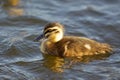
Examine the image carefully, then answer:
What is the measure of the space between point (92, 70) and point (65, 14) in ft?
10.1

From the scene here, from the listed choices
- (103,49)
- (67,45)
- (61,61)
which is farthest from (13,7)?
(103,49)

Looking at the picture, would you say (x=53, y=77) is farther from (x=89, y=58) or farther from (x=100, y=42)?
(x=100, y=42)

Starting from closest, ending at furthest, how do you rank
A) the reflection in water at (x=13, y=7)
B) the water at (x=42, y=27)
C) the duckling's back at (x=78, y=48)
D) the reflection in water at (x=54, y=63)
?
the water at (x=42, y=27), the reflection in water at (x=54, y=63), the duckling's back at (x=78, y=48), the reflection in water at (x=13, y=7)

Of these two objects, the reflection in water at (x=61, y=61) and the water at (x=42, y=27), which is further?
the reflection in water at (x=61, y=61)

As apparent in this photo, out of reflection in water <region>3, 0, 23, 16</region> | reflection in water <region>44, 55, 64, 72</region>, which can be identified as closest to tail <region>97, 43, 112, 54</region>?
reflection in water <region>44, 55, 64, 72</region>

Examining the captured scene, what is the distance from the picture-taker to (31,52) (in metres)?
9.80

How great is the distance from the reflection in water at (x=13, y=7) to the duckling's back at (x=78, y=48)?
234 cm

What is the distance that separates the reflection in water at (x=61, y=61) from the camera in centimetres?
928

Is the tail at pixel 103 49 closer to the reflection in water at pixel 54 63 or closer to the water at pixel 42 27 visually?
the water at pixel 42 27

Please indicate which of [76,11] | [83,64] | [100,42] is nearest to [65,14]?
[76,11]

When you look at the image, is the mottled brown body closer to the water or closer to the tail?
the tail

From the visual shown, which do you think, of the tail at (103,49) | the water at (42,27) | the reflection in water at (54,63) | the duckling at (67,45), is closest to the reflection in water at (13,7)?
the water at (42,27)

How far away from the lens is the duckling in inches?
378

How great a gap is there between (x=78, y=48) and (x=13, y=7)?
10.6 ft
